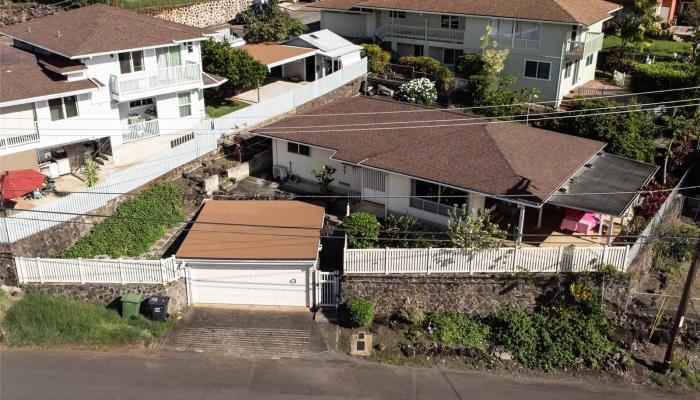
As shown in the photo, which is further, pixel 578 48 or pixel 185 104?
pixel 578 48

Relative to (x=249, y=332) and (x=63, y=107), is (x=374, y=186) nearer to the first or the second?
(x=249, y=332)

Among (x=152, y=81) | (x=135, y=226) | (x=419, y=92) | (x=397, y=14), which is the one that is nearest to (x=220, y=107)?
(x=152, y=81)

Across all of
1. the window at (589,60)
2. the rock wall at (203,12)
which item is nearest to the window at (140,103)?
the rock wall at (203,12)

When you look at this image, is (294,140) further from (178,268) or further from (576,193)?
(576,193)

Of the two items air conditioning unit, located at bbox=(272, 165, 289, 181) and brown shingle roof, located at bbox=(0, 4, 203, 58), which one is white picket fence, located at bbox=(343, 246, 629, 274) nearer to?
air conditioning unit, located at bbox=(272, 165, 289, 181)

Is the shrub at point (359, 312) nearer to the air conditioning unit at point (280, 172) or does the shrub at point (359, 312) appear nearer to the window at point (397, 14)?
the air conditioning unit at point (280, 172)
